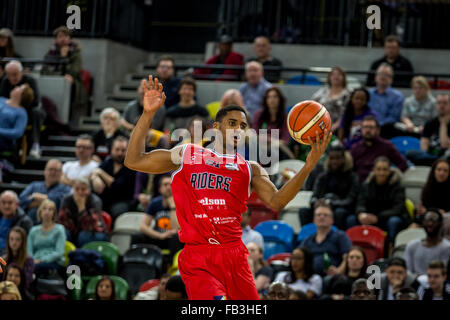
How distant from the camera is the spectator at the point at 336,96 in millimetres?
11305

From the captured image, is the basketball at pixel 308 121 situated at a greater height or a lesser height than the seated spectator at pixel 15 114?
greater

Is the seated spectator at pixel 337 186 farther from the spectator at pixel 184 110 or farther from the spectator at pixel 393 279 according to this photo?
the spectator at pixel 184 110

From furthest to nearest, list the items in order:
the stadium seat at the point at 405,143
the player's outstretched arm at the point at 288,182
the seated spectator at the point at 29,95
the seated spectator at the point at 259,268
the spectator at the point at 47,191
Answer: the seated spectator at the point at 29,95 < the stadium seat at the point at 405,143 < the spectator at the point at 47,191 < the seated spectator at the point at 259,268 < the player's outstretched arm at the point at 288,182

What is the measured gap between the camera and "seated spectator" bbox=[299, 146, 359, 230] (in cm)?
1002

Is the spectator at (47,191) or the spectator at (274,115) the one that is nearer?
the spectator at (47,191)

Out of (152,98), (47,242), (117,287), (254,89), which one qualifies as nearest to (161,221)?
(117,287)

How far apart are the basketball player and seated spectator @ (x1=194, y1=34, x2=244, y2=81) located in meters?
7.50

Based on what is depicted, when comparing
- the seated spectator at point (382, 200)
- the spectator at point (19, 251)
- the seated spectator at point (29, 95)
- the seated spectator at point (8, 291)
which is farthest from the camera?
the seated spectator at point (29, 95)

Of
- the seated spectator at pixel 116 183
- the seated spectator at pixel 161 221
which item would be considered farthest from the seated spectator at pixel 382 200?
the seated spectator at pixel 116 183

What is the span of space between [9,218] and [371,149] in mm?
4721

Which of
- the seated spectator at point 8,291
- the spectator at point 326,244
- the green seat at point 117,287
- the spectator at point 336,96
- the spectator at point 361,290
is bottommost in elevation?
the green seat at point 117,287

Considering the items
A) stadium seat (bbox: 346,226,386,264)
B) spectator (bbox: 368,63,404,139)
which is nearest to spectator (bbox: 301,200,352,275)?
stadium seat (bbox: 346,226,386,264)

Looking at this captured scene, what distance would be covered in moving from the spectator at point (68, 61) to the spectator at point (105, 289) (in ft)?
16.3

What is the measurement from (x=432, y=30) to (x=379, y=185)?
523 centimetres
